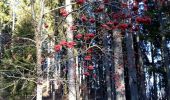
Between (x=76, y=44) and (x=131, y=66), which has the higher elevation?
(x=131, y=66)

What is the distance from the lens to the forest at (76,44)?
5.84 m

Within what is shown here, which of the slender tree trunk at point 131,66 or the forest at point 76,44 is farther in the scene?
the slender tree trunk at point 131,66

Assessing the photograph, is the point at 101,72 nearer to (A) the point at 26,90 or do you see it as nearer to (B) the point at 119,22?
(A) the point at 26,90

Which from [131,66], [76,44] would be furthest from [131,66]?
[76,44]

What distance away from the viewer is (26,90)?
23.5 m

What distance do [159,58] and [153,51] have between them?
55.4 inches

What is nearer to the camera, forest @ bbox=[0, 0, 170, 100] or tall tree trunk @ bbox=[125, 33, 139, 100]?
forest @ bbox=[0, 0, 170, 100]

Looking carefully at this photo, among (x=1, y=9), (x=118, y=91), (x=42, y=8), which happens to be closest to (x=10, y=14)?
(x=1, y=9)

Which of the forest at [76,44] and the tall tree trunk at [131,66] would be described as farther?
the tall tree trunk at [131,66]

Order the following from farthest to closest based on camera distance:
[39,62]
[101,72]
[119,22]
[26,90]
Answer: [101,72], [26,90], [39,62], [119,22]

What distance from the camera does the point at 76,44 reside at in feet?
20.6

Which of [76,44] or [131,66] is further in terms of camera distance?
[131,66]

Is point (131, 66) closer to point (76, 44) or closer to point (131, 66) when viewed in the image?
point (131, 66)

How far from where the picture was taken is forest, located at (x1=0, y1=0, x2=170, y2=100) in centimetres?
Answer: 584
